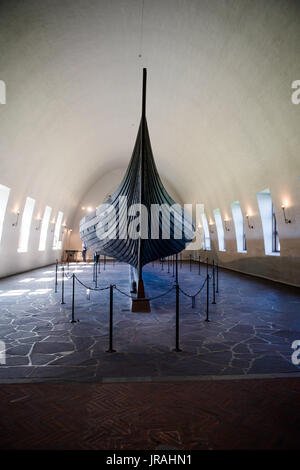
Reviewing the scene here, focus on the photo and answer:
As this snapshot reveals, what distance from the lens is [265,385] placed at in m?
3.30

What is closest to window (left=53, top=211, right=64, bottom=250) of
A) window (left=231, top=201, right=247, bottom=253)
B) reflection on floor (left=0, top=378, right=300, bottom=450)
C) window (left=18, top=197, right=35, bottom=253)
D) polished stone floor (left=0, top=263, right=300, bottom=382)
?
window (left=18, top=197, right=35, bottom=253)

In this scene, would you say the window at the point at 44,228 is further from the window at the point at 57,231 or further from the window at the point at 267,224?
the window at the point at 267,224

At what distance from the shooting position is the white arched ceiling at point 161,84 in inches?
304

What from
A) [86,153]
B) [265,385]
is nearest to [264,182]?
[265,385]

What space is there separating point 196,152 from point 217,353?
1387 centimetres

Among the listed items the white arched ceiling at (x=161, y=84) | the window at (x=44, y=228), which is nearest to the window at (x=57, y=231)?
the window at (x=44, y=228)

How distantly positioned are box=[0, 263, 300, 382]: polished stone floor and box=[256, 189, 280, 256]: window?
15.8 ft

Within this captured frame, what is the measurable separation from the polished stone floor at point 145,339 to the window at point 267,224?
481cm

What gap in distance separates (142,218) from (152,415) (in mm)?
5864

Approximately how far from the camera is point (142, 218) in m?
8.10

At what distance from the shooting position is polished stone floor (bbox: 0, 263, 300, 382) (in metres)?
3.70

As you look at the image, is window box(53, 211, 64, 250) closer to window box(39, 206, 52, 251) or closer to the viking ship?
window box(39, 206, 52, 251)

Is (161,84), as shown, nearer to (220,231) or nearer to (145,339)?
(220,231)

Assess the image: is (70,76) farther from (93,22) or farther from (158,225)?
(158,225)
